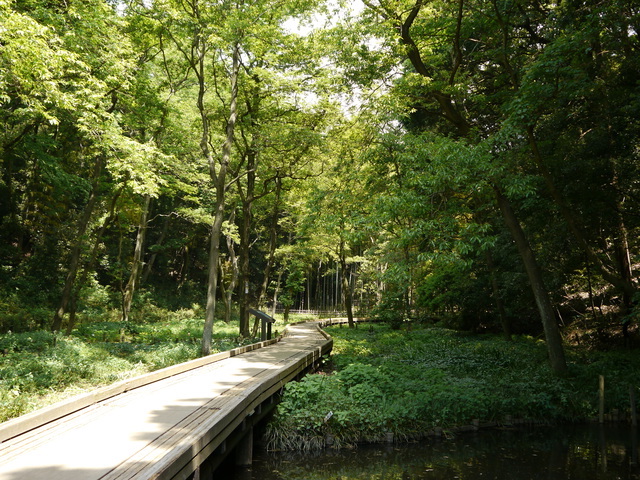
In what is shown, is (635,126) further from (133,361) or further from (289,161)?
(133,361)

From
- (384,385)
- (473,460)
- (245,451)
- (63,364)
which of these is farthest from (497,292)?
(63,364)

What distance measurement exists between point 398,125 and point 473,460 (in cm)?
1173

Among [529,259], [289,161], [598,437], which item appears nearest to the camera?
[598,437]

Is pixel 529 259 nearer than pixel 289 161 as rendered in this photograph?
Yes

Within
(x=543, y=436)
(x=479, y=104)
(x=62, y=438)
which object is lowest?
(x=543, y=436)

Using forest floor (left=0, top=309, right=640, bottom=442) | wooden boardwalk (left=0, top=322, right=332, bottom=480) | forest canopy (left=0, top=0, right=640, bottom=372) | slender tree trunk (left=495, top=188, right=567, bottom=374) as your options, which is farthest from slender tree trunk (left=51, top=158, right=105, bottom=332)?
slender tree trunk (left=495, top=188, right=567, bottom=374)

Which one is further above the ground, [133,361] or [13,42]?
[13,42]

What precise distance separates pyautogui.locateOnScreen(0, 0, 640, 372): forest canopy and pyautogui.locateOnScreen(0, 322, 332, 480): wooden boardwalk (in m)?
5.35

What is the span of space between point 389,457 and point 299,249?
2233 centimetres

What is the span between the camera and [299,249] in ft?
97.6

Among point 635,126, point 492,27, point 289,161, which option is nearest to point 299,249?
point 289,161

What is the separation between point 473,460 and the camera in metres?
7.71

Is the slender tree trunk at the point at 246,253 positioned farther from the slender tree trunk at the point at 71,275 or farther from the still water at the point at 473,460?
the still water at the point at 473,460

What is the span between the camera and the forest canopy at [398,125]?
10.1 m
